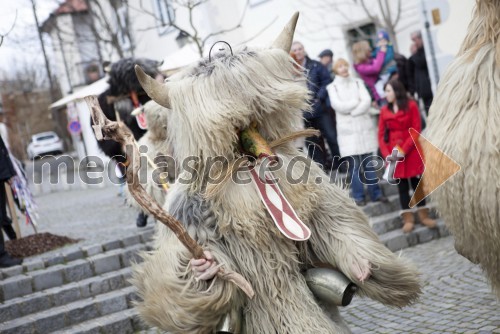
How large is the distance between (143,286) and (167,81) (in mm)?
1152

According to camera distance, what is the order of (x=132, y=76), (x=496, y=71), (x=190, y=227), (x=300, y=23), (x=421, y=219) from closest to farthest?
(x=496, y=71) → (x=190, y=227) → (x=132, y=76) → (x=421, y=219) → (x=300, y=23)

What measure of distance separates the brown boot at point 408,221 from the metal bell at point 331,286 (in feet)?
14.1

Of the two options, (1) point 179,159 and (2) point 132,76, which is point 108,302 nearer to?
(2) point 132,76

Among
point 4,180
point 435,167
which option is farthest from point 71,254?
point 435,167

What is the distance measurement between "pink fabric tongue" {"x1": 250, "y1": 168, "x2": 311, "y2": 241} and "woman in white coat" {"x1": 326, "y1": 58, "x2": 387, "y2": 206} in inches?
183

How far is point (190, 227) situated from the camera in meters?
3.51

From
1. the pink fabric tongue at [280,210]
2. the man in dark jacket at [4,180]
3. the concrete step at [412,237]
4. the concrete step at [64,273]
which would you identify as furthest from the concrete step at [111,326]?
the concrete step at [412,237]

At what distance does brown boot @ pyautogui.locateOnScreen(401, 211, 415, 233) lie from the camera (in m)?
7.71

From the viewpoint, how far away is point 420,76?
9547 millimetres

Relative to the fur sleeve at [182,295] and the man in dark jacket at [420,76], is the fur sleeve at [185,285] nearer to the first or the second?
the fur sleeve at [182,295]

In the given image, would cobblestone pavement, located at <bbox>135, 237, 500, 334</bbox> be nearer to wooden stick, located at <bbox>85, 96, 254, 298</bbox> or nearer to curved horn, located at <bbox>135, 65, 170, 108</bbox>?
wooden stick, located at <bbox>85, 96, 254, 298</bbox>

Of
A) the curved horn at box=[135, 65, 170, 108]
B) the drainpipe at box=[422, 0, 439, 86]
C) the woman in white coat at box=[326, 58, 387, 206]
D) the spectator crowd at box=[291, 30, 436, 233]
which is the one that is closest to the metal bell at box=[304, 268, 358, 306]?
the curved horn at box=[135, 65, 170, 108]

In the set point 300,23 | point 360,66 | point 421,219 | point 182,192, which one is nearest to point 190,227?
point 182,192

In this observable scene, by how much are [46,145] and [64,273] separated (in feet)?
96.0
